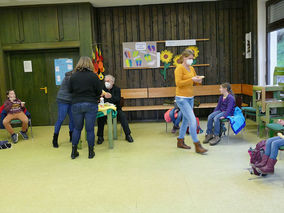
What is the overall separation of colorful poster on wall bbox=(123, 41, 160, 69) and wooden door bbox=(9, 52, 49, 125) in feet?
7.05

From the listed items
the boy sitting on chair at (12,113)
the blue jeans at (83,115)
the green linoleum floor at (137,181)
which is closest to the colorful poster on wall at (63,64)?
the boy sitting on chair at (12,113)

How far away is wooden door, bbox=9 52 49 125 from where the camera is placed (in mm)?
7473

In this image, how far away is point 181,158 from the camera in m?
4.39

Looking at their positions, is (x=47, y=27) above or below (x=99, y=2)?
below

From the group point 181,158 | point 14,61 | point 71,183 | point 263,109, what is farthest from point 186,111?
point 14,61

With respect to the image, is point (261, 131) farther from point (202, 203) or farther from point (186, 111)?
point (202, 203)

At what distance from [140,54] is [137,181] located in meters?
4.70

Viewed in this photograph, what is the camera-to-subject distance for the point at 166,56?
7.66 m

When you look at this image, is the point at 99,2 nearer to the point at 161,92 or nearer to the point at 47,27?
the point at 47,27

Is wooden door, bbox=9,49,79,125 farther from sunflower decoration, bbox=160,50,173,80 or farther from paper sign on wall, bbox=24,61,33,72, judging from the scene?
sunflower decoration, bbox=160,50,173,80

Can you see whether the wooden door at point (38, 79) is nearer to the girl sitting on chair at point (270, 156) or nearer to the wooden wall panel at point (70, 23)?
the wooden wall panel at point (70, 23)

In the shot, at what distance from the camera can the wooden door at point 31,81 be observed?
24.5 feet

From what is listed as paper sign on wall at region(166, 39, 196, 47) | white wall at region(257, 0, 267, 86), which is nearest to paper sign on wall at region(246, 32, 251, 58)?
white wall at region(257, 0, 267, 86)

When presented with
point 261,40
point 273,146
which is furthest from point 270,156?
point 261,40
